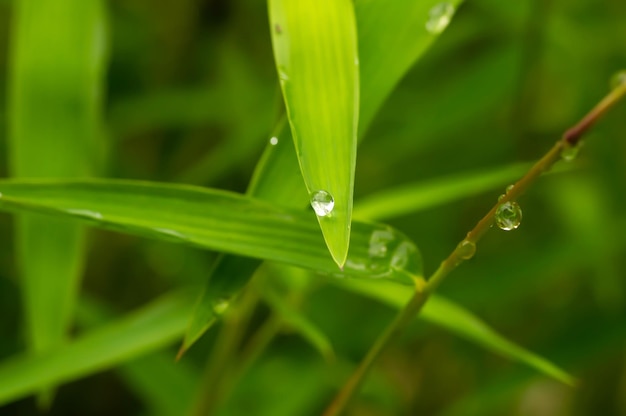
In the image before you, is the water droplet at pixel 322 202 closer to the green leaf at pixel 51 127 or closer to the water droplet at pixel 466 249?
the water droplet at pixel 466 249

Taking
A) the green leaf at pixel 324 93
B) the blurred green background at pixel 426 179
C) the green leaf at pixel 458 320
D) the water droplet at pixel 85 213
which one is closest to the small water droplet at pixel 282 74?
the green leaf at pixel 324 93

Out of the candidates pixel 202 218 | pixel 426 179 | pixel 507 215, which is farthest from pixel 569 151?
→ pixel 426 179

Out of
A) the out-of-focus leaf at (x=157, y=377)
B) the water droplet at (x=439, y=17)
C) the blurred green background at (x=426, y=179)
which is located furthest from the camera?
the blurred green background at (x=426, y=179)

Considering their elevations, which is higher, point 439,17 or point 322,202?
Result: point 439,17

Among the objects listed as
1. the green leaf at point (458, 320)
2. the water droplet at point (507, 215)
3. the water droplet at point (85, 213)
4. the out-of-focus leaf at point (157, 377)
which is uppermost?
the water droplet at point (507, 215)

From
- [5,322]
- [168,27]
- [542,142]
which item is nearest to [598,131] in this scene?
[542,142]

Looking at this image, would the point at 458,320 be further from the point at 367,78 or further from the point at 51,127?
the point at 51,127

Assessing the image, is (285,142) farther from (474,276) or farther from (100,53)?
(474,276)

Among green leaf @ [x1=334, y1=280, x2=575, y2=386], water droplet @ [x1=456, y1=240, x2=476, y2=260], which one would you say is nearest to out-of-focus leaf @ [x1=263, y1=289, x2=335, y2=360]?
green leaf @ [x1=334, y1=280, x2=575, y2=386]
